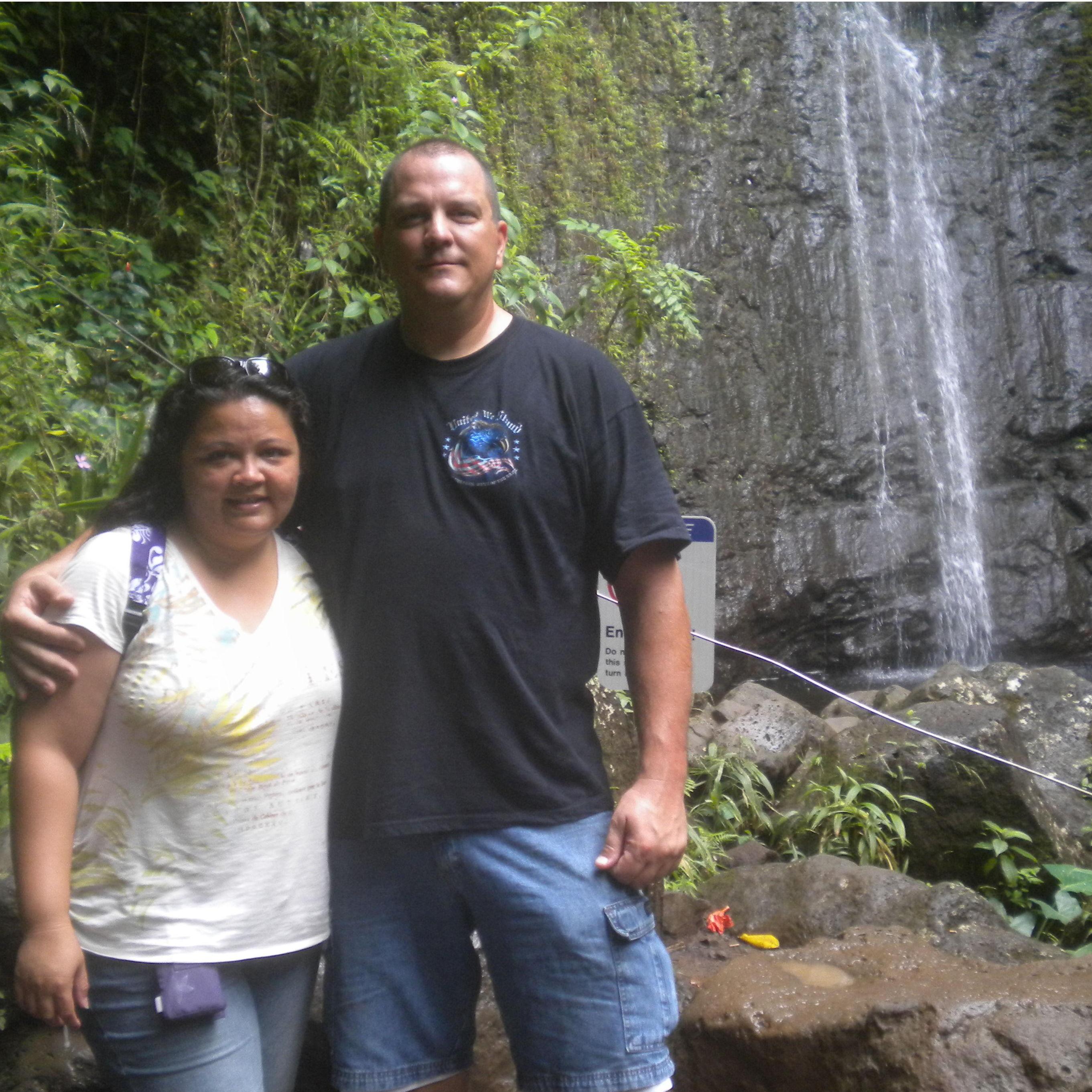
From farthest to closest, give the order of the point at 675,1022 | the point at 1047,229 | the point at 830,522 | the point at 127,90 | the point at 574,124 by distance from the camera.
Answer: the point at 1047,229 → the point at 830,522 → the point at 574,124 → the point at 127,90 → the point at 675,1022

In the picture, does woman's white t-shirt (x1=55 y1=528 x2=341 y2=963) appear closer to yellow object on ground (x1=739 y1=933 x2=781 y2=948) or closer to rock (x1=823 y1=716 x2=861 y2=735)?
yellow object on ground (x1=739 y1=933 x2=781 y2=948)

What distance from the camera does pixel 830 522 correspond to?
10.3 meters

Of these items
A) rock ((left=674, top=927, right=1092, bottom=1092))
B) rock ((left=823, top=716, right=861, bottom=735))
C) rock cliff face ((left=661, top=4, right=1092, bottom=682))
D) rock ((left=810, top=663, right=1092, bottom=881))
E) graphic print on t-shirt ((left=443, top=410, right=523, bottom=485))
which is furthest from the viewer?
rock cliff face ((left=661, top=4, right=1092, bottom=682))

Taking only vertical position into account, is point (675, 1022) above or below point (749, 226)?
below

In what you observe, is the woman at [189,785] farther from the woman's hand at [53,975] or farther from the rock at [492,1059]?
the rock at [492,1059]

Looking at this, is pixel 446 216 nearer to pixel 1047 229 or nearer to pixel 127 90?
pixel 127 90

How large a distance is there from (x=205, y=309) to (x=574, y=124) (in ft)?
13.1

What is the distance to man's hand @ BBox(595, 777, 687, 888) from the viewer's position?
172cm

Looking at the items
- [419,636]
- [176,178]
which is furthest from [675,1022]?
[176,178]

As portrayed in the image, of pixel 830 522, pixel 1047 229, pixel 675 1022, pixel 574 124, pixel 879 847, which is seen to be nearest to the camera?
pixel 675 1022

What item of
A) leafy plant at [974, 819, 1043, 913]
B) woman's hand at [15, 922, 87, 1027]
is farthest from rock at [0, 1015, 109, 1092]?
leafy plant at [974, 819, 1043, 913]

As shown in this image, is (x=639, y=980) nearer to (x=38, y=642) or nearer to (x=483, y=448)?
(x=483, y=448)

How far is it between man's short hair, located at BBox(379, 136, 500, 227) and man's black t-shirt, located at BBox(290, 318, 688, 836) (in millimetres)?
269

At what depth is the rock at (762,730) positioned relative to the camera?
5.84 m
